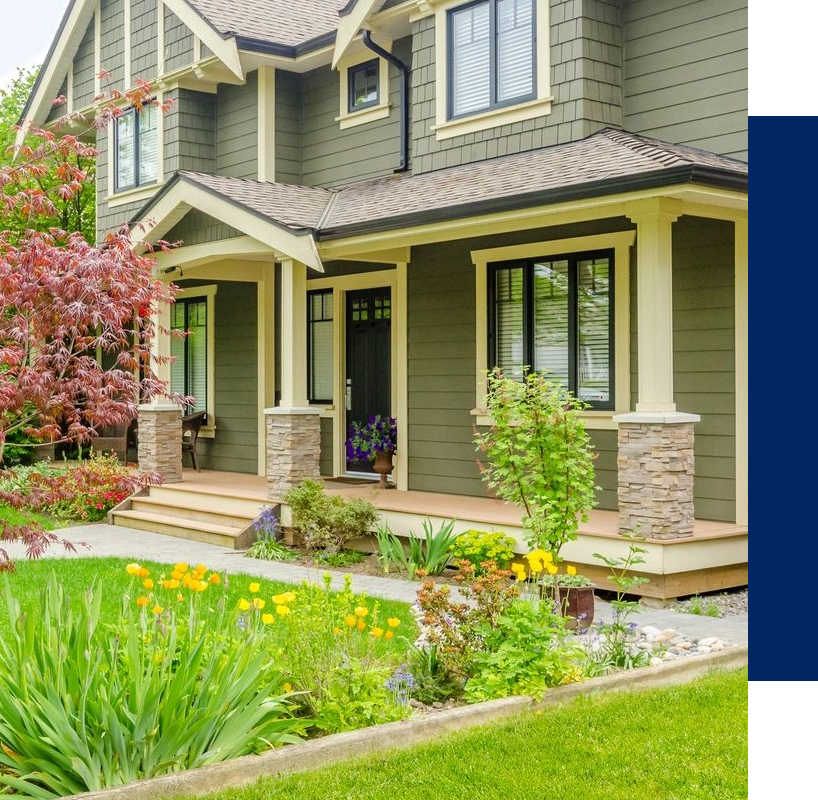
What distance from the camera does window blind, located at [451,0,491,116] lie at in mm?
11922

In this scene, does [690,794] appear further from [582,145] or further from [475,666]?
[582,145]

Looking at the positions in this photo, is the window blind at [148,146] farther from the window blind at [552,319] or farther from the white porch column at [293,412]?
the window blind at [552,319]

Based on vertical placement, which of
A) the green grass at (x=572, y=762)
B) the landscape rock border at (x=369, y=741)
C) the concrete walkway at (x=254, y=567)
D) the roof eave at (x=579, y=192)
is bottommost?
the concrete walkway at (x=254, y=567)

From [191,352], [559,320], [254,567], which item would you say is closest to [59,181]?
[191,352]

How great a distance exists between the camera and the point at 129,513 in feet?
48.1

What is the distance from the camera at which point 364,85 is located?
1431 centimetres

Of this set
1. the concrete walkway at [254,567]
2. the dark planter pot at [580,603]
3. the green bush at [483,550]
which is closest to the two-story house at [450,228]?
the concrete walkway at [254,567]

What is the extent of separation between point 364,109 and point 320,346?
341 cm

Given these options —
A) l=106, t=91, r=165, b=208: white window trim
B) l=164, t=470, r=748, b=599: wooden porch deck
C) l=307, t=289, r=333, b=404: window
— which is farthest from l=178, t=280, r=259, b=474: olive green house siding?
l=164, t=470, r=748, b=599: wooden porch deck

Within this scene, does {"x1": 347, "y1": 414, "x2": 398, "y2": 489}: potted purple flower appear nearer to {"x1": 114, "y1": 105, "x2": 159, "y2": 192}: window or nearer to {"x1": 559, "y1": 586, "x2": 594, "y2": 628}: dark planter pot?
{"x1": 114, "y1": 105, "x2": 159, "y2": 192}: window

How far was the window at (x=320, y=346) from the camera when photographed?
15.4 m

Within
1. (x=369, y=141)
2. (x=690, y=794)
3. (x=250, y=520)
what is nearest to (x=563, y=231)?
(x=369, y=141)

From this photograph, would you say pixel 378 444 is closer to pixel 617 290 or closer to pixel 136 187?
pixel 617 290

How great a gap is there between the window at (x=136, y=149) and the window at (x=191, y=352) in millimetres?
2103
